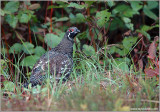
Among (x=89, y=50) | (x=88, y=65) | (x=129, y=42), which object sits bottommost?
(x=88, y=65)

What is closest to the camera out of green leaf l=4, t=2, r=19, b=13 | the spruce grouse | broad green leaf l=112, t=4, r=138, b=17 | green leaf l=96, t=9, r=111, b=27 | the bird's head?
the spruce grouse

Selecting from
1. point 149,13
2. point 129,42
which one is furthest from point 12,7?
point 149,13

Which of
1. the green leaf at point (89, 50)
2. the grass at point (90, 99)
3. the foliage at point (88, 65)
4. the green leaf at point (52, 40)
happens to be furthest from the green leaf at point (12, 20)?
the grass at point (90, 99)

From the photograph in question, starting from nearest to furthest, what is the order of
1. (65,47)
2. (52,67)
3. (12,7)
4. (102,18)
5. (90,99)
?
(90,99) < (52,67) < (102,18) < (65,47) < (12,7)

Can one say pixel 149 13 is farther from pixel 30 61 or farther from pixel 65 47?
pixel 30 61

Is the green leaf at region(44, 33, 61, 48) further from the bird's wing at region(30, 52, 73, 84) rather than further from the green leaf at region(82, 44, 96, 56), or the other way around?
the green leaf at region(82, 44, 96, 56)

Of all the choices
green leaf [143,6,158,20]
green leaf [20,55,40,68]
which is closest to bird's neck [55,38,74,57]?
green leaf [20,55,40,68]

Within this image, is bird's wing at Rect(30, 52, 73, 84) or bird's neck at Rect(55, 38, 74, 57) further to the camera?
bird's neck at Rect(55, 38, 74, 57)

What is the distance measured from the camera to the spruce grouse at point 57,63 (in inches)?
172

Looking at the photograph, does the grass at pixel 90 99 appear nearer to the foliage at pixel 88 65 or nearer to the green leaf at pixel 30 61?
the foliage at pixel 88 65

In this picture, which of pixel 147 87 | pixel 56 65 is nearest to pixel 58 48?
pixel 56 65

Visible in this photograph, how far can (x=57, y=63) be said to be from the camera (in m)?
4.63

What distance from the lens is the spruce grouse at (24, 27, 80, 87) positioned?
14.4 feet

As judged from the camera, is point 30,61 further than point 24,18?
No
